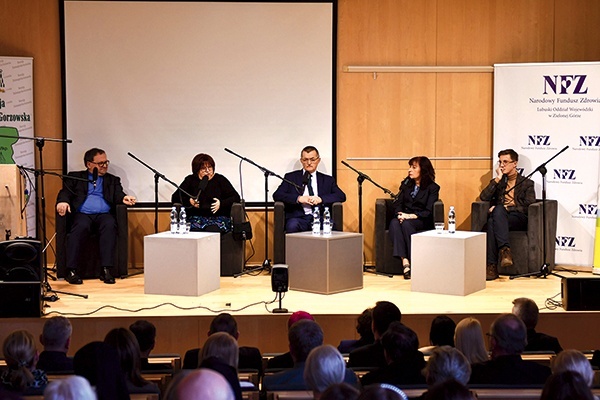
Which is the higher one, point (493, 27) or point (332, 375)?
point (493, 27)

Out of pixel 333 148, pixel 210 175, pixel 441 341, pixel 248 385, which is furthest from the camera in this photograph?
pixel 333 148

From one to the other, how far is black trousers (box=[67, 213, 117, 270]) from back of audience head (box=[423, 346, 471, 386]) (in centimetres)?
508

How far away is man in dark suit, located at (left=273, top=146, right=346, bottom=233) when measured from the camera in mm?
8531

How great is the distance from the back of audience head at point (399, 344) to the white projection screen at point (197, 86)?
5111 millimetres

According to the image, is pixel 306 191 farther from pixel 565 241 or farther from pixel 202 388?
pixel 202 388

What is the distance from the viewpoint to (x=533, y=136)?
8.94m

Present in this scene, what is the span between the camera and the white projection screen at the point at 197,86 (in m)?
8.96

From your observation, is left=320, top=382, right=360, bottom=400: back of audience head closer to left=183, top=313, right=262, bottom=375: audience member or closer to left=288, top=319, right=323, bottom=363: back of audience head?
left=288, top=319, right=323, bottom=363: back of audience head

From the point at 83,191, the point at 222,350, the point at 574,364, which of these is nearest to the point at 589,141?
the point at 83,191

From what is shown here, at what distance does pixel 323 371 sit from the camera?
3223 mm

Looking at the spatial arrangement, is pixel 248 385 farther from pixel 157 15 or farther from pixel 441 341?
pixel 157 15

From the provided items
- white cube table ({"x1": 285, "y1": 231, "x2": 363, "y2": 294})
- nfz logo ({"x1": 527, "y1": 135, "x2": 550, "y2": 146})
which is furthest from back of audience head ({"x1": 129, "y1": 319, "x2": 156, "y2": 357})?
nfz logo ({"x1": 527, "y1": 135, "x2": 550, "y2": 146})

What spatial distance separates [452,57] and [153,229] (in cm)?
336

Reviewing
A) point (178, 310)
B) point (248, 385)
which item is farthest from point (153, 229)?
point (248, 385)
